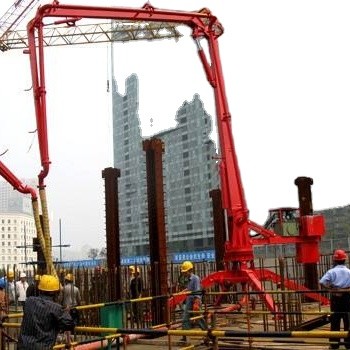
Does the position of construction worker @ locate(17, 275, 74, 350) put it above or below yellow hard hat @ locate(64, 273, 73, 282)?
below

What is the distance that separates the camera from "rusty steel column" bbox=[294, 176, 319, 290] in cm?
1700

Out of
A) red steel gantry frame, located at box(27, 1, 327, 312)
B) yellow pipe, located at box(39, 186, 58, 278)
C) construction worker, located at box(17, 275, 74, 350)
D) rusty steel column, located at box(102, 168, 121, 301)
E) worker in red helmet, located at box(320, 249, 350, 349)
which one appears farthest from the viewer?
rusty steel column, located at box(102, 168, 121, 301)

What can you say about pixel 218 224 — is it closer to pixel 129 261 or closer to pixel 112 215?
pixel 112 215

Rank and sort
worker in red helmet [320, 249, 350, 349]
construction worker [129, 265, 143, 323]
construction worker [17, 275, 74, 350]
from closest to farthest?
construction worker [17, 275, 74, 350] → worker in red helmet [320, 249, 350, 349] → construction worker [129, 265, 143, 323]

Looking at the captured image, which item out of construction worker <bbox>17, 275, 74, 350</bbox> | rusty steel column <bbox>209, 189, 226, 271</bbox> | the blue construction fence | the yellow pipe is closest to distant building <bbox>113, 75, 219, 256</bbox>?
the blue construction fence


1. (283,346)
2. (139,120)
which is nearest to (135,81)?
(139,120)

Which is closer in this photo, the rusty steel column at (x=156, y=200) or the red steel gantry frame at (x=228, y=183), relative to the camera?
the red steel gantry frame at (x=228, y=183)

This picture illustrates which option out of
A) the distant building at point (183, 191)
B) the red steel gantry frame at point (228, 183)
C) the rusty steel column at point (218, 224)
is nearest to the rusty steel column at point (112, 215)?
the red steel gantry frame at point (228, 183)

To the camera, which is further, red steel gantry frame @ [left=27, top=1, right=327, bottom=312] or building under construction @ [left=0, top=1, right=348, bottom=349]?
red steel gantry frame @ [left=27, top=1, right=327, bottom=312]

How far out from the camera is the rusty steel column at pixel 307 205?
55.8ft

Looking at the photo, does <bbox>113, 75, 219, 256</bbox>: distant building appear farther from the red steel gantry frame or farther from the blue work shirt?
the blue work shirt

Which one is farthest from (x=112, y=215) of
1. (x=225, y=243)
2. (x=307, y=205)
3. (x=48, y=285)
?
(x=48, y=285)

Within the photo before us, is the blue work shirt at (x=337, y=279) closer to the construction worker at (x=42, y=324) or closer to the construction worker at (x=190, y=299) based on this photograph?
the construction worker at (x=190, y=299)

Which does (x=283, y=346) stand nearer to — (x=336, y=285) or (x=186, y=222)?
(x=336, y=285)
